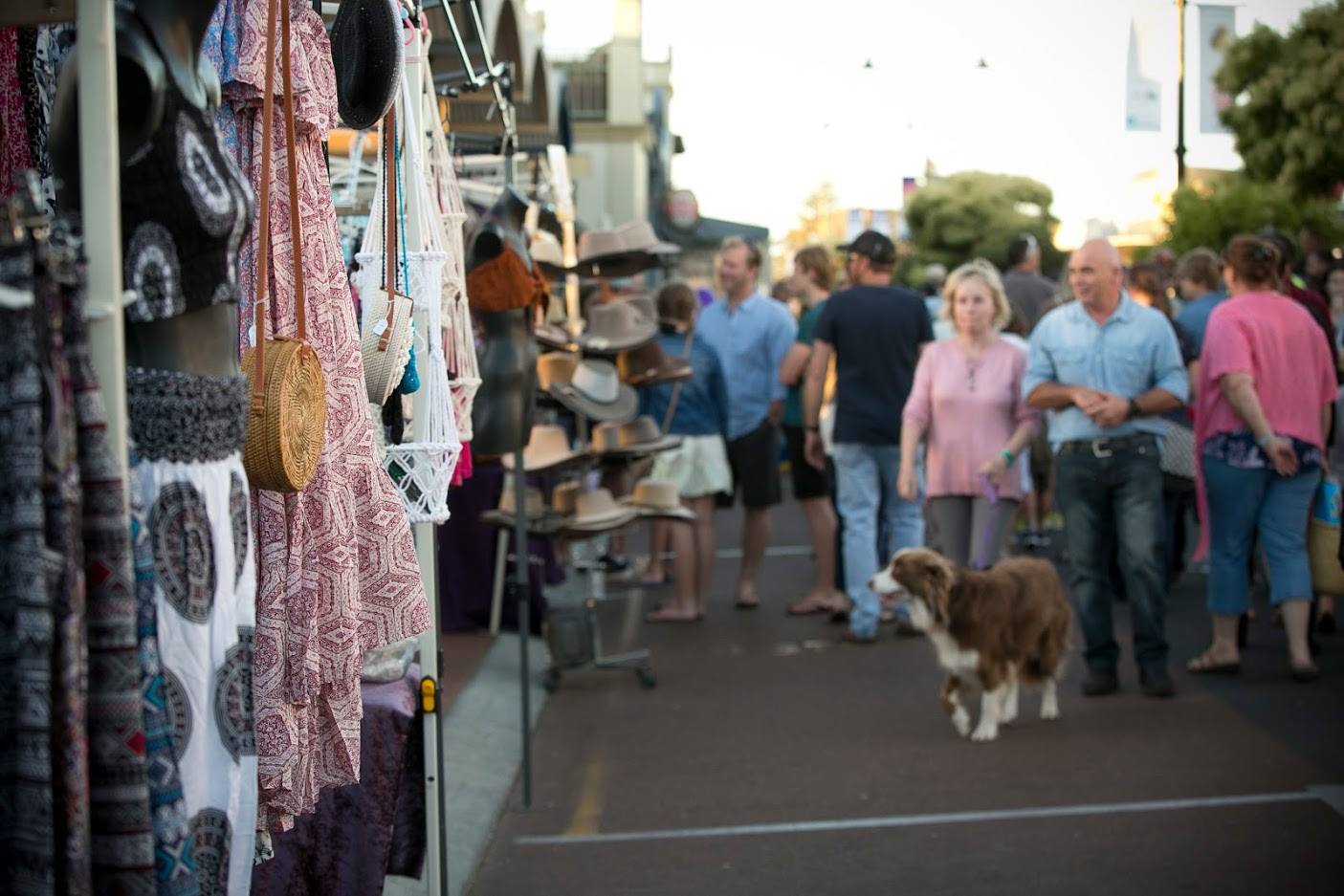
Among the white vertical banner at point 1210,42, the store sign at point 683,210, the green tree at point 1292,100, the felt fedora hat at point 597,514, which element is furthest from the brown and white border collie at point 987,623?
the store sign at point 683,210

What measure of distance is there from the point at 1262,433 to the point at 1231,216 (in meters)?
14.3

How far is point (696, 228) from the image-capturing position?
3247 centimetres

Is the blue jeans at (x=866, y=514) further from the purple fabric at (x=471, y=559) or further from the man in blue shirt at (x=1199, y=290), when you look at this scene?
the man in blue shirt at (x=1199, y=290)

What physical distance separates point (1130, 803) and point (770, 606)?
503 centimetres

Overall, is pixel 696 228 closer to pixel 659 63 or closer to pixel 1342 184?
pixel 1342 184

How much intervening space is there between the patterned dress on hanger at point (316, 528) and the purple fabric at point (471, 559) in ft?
19.9

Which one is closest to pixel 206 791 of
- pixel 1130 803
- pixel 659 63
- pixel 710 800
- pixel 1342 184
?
pixel 710 800

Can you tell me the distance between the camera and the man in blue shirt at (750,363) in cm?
1055

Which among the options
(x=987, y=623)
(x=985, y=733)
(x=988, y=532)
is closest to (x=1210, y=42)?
(x=988, y=532)

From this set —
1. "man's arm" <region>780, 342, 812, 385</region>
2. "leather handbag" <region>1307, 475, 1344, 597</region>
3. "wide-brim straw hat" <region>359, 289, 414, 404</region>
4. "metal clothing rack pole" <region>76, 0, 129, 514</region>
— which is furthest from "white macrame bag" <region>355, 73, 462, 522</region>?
"man's arm" <region>780, 342, 812, 385</region>

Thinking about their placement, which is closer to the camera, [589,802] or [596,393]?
[589,802]

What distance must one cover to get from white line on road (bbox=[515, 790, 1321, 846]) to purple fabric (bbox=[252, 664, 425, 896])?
1.47 m

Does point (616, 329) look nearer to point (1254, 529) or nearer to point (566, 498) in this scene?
point (566, 498)

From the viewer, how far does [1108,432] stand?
25.7 ft
